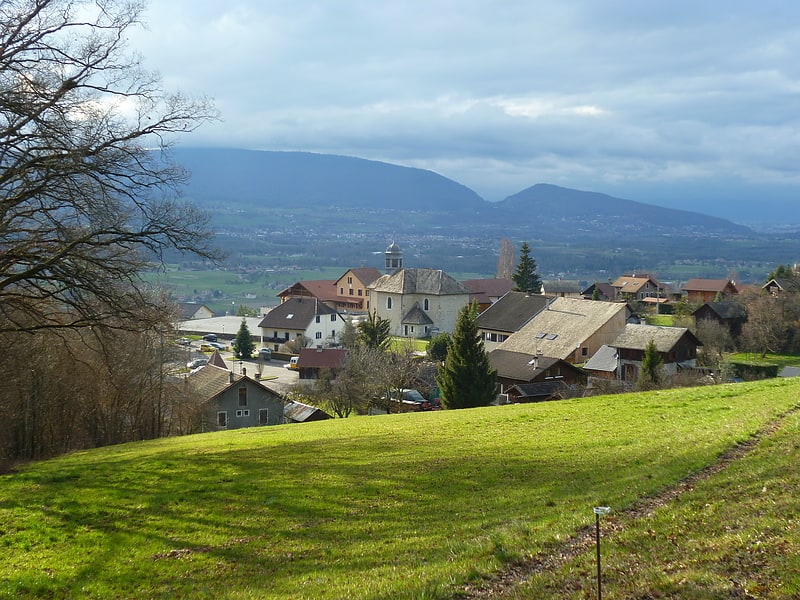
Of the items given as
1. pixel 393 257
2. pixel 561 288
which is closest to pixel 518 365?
pixel 561 288

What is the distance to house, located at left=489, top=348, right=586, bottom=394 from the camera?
159 feet

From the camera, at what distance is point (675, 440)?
49.0ft

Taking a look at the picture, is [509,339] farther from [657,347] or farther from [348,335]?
[348,335]

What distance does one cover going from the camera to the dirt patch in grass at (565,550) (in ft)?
25.4

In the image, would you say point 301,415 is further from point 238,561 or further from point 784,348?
point 784,348

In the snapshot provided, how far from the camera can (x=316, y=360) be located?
58.7 meters

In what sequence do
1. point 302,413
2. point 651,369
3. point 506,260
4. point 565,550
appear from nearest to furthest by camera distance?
1. point 565,550
2. point 651,369
3. point 302,413
4. point 506,260

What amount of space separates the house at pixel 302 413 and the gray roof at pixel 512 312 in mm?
27251

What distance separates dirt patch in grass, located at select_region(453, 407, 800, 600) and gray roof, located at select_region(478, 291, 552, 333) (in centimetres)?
5543

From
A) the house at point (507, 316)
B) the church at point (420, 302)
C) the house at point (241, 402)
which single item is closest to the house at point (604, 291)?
the church at point (420, 302)

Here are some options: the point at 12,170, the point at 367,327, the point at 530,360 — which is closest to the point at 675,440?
the point at 12,170

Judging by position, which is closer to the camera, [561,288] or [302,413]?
[302,413]

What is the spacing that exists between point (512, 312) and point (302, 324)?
26239 mm

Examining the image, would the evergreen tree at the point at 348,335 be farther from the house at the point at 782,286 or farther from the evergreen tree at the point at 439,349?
the house at the point at 782,286
